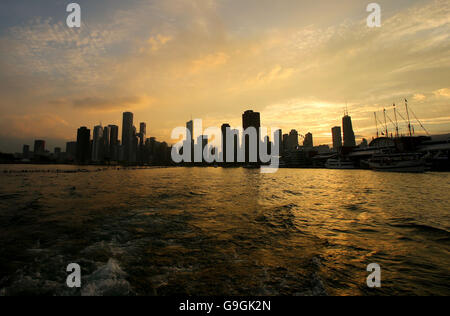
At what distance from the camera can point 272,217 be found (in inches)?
590

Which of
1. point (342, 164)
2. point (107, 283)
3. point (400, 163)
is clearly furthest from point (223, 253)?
point (342, 164)

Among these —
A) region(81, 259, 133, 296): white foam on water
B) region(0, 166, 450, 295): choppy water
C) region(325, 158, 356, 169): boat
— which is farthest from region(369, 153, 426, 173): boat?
region(81, 259, 133, 296): white foam on water

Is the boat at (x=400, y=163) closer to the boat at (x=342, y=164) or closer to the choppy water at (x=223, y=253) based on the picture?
the boat at (x=342, y=164)

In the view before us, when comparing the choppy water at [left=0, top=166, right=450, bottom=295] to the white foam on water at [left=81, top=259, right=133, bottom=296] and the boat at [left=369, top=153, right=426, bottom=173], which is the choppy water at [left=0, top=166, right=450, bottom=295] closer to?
the white foam on water at [left=81, top=259, right=133, bottom=296]

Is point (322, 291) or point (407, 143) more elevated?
point (407, 143)

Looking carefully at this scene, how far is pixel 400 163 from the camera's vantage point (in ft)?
273

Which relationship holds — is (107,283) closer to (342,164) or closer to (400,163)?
(400,163)

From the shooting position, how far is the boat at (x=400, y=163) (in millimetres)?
79750

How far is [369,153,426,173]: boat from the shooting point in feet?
262

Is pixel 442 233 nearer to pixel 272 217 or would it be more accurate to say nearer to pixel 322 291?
pixel 272 217

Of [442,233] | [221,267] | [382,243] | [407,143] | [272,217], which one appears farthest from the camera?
[407,143]

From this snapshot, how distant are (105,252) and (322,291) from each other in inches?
350
